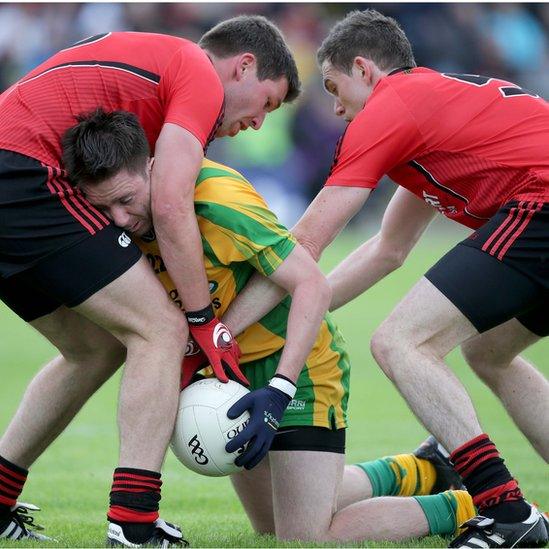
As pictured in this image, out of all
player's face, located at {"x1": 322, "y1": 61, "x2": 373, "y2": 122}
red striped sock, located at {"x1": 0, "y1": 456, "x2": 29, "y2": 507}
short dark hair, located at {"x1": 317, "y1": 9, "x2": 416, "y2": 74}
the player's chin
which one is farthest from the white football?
short dark hair, located at {"x1": 317, "y1": 9, "x2": 416, "y2": 74}

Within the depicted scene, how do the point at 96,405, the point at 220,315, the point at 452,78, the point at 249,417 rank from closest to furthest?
1. the point at 249,417
2. the point at 220,315
3. the point at 452,78
4. the point at 96,405

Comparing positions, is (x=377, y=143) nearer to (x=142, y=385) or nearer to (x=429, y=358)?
(x=429, y=358)

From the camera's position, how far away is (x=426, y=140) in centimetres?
552

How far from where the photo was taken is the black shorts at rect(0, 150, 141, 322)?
4.98 meters

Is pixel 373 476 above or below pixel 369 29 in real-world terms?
below

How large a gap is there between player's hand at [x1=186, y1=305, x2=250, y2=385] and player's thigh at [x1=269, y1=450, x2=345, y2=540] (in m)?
0.58

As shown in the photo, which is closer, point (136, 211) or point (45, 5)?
point (136, 211)

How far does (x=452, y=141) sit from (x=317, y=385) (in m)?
1.35

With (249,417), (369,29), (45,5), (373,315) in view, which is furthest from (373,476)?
(45,5)

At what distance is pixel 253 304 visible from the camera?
17.3 feet

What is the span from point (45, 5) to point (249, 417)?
61.6 ft

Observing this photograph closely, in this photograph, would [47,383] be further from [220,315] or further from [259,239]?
[259,239]

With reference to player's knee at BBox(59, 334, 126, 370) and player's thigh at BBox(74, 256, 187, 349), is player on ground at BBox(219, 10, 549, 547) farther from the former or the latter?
player's knee at BBox(59, 334, 126, 370)

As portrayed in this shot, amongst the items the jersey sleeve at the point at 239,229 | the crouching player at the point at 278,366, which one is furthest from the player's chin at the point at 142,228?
the jersey sleeve at the point at 239,229
